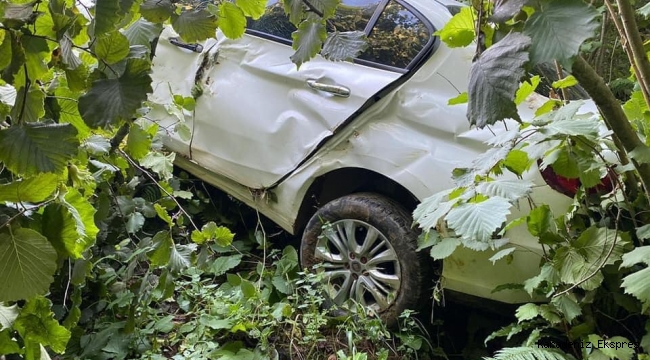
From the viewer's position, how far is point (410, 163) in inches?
98.2

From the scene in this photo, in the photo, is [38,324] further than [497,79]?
Yes

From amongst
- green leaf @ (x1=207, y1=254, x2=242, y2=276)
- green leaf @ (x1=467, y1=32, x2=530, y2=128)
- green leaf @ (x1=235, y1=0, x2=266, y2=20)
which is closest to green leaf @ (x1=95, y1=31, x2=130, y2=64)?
green leaf @ (x1=235, y1=0, x2=266, y2=20)

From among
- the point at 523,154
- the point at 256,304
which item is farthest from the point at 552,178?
the point at 256,304

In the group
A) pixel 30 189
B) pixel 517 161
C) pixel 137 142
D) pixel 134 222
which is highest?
pixel 30 189

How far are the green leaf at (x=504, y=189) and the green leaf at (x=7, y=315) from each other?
1.12m

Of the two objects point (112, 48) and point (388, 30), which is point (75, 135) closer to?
point (112, 48)

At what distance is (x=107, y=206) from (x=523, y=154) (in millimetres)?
1633

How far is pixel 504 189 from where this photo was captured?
1.50m

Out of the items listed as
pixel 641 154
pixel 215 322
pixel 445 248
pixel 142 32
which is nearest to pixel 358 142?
pixel 445 248

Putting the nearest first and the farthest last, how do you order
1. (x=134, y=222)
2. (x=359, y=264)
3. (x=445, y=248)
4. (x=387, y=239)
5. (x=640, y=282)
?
(x=640, y=282)
(x=445, y=248)
(x=134, y=222)
(x=387, y=239)
(x=359, y=264)

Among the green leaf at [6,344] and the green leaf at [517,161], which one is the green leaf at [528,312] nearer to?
the green leaf at [517,161]

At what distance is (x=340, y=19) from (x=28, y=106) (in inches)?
87.0

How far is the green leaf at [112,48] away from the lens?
910mm

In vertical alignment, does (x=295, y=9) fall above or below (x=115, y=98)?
above
